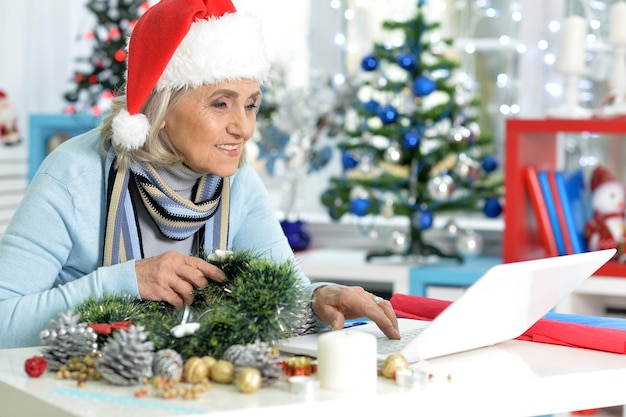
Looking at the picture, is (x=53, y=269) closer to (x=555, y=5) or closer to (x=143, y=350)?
(x=143, y=350)

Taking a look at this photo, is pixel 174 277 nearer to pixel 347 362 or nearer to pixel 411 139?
pixel 347 362

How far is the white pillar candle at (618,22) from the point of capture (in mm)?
3168

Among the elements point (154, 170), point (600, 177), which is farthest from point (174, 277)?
point (600, 177)

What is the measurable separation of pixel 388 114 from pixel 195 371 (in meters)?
2.25

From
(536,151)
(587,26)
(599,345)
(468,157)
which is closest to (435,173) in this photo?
(468,157)

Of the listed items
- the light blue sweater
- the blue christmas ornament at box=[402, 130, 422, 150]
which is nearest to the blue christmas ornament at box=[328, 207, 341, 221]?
the blue christmas ornament at box=[402, 130, 422, 150]

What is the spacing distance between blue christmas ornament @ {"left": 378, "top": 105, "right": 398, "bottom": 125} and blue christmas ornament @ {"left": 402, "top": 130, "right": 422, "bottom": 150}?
67 millimetres

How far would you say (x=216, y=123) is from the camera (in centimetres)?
184

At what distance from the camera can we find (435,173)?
11.7 feet

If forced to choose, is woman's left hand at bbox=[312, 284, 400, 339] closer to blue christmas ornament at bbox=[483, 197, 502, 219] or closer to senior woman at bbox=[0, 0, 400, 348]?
senior woman at bbox=[0, 0, 400, 348]

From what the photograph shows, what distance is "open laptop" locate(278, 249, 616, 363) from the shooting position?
53.9 inches

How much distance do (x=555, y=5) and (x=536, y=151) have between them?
579 mm

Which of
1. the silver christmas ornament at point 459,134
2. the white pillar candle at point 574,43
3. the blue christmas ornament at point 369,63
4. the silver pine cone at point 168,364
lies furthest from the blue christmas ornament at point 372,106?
the silver pine cone at point 168,364

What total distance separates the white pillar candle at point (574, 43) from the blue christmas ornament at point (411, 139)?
1.66 feet
